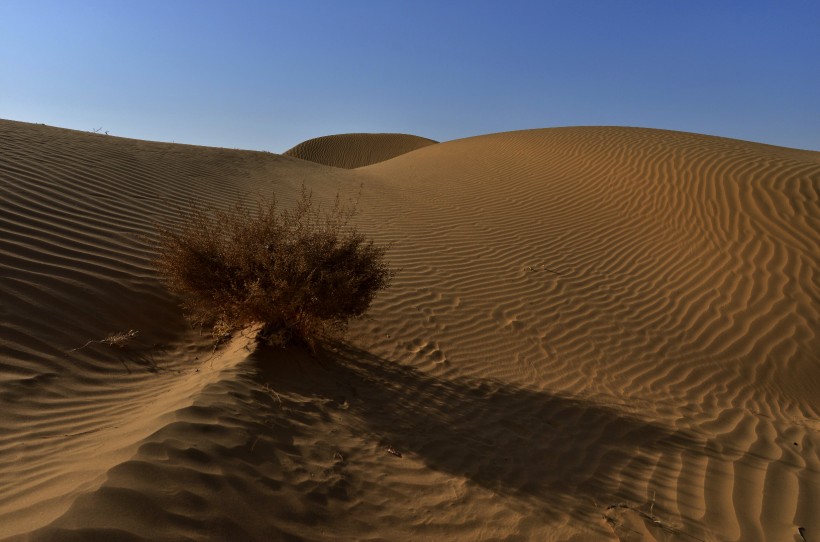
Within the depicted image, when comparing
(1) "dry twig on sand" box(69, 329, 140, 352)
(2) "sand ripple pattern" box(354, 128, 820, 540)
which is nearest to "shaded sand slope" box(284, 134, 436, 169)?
(2) "sand ripple pattern" box(354, 128, 820, 540)

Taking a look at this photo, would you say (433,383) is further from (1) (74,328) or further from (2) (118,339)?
(1) (74,328)

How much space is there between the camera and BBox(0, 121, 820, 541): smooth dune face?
2.83 metres

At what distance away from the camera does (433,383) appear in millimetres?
4926

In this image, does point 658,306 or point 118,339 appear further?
point 658,306

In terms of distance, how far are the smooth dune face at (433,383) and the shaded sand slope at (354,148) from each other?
25497 millimetres

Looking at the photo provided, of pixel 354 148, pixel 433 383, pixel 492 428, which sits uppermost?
pixel 354 148

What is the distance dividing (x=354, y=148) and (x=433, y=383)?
3407cm

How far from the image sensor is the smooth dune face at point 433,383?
9.29ft

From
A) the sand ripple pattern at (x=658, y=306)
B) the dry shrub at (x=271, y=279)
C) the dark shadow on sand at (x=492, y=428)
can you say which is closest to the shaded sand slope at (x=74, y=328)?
the dry shrub at (x=271, y=279)

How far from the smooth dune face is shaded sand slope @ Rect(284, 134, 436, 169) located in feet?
83.7

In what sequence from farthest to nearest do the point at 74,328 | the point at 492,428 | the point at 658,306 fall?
the point at 658,306, the point at 74,328, the point at 492,428

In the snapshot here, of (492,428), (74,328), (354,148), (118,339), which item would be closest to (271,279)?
(118,339)

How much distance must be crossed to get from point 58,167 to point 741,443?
9117 mm

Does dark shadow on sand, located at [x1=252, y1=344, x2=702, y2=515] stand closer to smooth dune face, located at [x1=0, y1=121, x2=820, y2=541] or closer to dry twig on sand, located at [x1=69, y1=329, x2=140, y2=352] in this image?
smooth dune face, located at [x1=0, y1=121, x2=820, y2=541]
